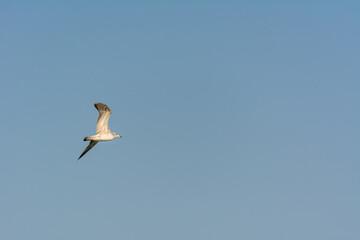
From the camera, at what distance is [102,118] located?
87688mm

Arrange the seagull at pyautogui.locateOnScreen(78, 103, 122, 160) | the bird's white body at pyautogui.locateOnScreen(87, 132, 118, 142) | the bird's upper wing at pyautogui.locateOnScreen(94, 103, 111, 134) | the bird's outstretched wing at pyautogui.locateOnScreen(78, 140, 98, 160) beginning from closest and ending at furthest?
the bird's upper wing at pyautogui.locateOnScreen(94, 103, 111, 134) → the seagull at pyautogui.locateOnScreen(78, 103, 122, 160) → the bird's white body at pyautogui.locateOnScreen(87, 132, 118, 142) → the bird's outstretched wing at pyautogui.locateOnScreen(78, 140, 98, 160)

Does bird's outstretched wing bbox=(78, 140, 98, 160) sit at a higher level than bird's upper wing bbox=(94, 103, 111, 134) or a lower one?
lower

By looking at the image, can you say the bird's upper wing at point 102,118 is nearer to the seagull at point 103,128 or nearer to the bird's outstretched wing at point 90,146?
the seagull at point 103,128

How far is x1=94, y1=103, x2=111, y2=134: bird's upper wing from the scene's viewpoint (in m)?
85.7

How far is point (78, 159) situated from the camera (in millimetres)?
90188

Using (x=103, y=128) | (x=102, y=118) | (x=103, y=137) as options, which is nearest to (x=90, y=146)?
(x=103, y=137)

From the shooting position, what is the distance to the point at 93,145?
9356 cm

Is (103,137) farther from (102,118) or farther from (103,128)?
(102,118)

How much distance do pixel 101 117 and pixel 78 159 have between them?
6682 mm

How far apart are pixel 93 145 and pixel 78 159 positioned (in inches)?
159

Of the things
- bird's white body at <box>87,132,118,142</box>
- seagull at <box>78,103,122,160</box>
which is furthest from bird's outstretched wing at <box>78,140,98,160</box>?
bird's white body at <box>87,132,118,142</box>

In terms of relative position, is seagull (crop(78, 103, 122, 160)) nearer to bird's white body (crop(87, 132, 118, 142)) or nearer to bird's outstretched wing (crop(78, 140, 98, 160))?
bird's white body (crop(87, 132, 118, 142))

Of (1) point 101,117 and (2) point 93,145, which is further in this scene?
(2) point 93,145

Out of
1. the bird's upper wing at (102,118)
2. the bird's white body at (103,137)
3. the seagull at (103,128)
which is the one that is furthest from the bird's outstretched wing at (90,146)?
the bird's upper wing at (102,118)
